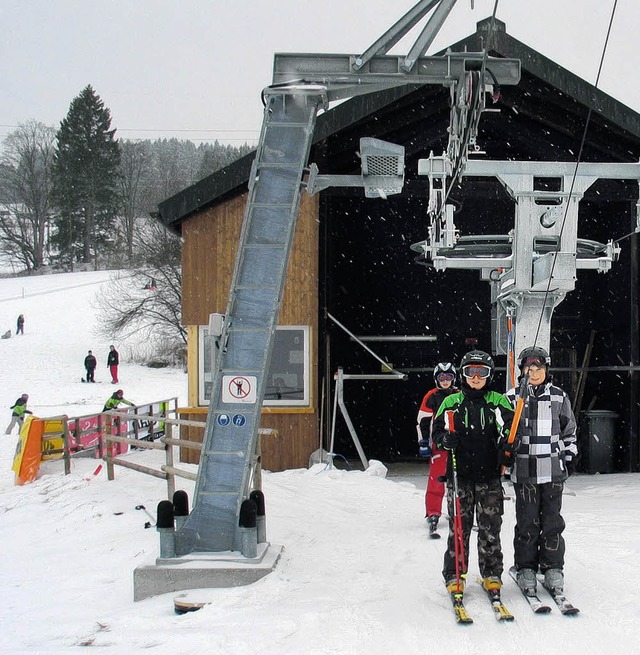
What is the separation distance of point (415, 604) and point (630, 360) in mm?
8870

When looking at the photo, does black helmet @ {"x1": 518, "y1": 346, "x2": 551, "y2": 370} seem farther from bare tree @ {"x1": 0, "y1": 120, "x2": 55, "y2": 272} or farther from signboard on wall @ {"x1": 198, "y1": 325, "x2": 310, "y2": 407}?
bare tree @ {"x1": 0, "y1": 120, "x2": 55, "y2": 272}

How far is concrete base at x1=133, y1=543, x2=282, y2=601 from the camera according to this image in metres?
5.42

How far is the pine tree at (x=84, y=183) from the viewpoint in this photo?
225 feet

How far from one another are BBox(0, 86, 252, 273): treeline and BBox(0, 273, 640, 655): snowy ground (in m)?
57.5

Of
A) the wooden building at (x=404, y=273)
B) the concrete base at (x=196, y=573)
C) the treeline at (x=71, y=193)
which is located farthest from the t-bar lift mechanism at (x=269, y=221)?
the treeline at (x=71, y=193)

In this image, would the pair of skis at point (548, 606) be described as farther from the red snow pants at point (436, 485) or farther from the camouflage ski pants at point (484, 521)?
the red snow pants at point (436, 485)

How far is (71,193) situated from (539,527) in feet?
228

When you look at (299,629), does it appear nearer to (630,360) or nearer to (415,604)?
(415,604)

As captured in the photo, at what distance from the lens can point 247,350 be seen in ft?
19.7

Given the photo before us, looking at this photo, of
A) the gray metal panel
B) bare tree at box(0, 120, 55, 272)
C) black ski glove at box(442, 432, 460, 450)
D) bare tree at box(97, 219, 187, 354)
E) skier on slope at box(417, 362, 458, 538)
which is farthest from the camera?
bare tree at box(0, 120, 55, 272)

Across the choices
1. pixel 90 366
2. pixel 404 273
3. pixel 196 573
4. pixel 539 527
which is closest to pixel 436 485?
pixel 539 527

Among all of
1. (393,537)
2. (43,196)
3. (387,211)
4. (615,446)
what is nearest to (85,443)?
(387,211)

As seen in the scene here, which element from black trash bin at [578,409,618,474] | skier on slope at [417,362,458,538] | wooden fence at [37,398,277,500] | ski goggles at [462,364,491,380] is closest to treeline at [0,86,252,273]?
wooden fence at [37,398,277,500]

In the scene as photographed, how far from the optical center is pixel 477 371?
16.1 ft
